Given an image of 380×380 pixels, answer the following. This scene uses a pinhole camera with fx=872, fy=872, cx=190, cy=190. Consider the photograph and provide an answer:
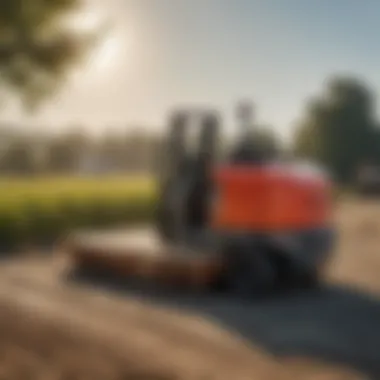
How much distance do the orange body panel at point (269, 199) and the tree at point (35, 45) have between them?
2256mm

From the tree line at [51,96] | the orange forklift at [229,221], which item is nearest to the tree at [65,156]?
the tree line at [51,96]

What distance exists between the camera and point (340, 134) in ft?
16.3

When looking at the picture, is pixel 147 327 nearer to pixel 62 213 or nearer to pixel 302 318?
pixel 302 318

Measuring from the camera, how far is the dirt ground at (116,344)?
179 inches

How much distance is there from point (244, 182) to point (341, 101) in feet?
6.27

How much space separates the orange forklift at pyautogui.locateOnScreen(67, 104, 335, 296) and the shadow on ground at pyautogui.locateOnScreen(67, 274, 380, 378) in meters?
0.18

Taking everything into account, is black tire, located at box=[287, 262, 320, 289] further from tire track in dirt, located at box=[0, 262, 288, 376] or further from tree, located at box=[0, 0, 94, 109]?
tree, located at box=[0, 0, 94, 109]

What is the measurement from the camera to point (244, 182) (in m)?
6.83

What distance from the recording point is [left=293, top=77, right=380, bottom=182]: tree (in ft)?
15.9

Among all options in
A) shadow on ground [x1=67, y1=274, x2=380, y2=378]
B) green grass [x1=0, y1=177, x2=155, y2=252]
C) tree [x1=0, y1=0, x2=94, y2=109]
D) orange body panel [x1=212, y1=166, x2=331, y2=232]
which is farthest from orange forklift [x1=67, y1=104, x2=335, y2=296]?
tree [x1=0, y1=0, x2=94, y2=109]

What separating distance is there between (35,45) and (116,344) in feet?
5.72

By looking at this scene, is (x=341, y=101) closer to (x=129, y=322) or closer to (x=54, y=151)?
(x=54, y=151)

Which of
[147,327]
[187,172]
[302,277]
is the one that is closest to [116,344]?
[147,327]

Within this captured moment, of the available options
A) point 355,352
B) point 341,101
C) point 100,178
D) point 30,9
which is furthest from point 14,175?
point 355,352
